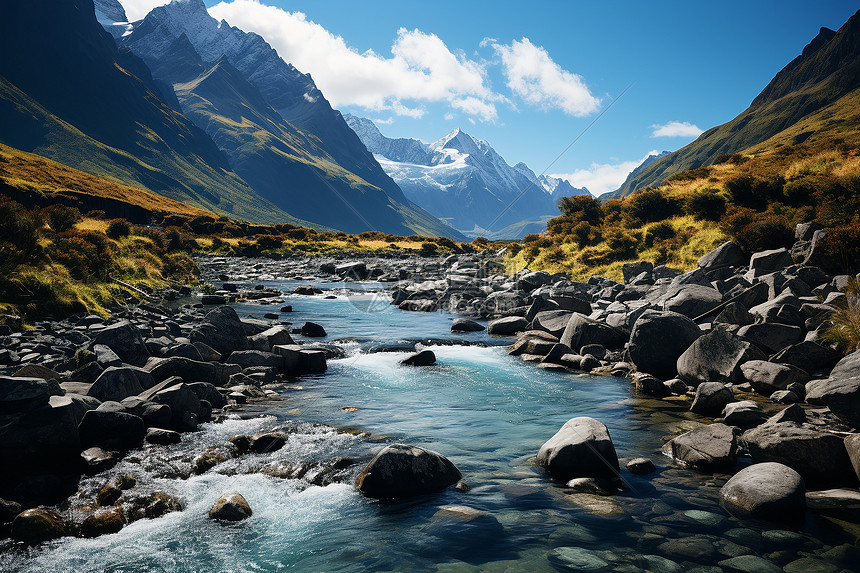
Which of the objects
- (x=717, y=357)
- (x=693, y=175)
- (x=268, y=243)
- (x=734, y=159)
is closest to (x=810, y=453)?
(x=717, y=357)

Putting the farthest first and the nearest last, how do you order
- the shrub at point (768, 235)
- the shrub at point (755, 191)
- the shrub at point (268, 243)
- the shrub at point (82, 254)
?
the shrub at point (268, 243) → the shrub at point (755, 191) → the shrub at point (768, 235) → the shrub at point (82, 254)

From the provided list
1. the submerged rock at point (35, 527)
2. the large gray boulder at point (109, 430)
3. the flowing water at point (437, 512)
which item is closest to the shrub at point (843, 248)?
the flowing water at point (437, 512)

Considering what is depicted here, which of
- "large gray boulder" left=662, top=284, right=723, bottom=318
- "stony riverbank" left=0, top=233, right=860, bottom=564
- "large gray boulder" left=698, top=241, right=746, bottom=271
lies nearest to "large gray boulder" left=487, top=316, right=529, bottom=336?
"stony riverbank" left=0, top=233, right=860, bottom=564

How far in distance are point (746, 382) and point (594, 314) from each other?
27.9 ft

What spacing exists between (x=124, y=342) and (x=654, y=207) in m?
37.2

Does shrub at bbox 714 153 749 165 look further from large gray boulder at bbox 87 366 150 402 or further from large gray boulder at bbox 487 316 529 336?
large gray boulder at bbox 87 366 150 402

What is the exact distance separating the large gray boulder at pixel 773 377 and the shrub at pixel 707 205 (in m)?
23.0

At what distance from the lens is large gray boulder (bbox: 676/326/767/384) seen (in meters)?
11.7

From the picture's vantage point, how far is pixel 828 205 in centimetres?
2312

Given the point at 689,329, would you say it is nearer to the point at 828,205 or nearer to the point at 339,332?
the point at 339,332

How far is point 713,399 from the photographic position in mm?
10391

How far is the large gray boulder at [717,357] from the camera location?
11.7 metres

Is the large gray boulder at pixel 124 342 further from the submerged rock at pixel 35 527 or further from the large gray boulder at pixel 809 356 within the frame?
the large gray boulder at pixel 809 356

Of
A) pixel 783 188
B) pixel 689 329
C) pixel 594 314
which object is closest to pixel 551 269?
pixel 783 188
